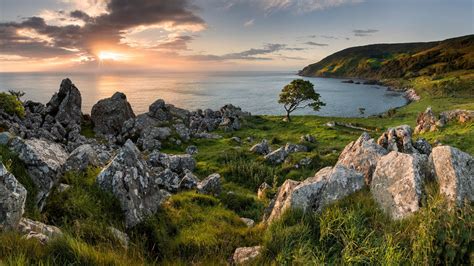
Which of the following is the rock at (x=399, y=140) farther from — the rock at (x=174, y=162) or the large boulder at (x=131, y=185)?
the large boulder at (x=131, y=185)

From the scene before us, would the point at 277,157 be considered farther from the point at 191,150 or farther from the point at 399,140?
the point at 191,150

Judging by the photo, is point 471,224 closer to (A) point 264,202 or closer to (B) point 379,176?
(B) point 379,176

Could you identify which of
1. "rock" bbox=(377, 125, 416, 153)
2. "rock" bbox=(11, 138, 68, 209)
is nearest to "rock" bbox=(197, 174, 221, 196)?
"rock" bbox=(11, 138, 68, 209)

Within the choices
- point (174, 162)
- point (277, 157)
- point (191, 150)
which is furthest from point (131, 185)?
point (191, 150)

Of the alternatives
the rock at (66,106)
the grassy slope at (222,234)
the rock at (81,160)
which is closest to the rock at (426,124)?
the grassy slope at (222,234)

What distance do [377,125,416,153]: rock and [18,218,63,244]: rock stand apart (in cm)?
2223

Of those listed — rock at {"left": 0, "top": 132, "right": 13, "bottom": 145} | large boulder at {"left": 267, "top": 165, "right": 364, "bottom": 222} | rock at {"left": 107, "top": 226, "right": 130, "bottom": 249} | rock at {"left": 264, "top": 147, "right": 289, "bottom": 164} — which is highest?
rock at {"left": 0, "top": 132, "right": 13, "bottom": 145}

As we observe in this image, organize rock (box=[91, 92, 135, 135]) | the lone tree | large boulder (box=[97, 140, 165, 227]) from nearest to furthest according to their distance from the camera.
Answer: large boulder (box=[97, 140, 165, 227])
rock (box=[91, 92, 135, 135])
the lone tree

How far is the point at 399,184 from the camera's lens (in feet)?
30.8

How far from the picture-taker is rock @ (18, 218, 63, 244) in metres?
6.32

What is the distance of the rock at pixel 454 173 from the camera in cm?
867

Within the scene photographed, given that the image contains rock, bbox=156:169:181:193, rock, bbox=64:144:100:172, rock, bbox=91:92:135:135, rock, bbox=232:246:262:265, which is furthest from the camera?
rock, bbox=91:92:135:135

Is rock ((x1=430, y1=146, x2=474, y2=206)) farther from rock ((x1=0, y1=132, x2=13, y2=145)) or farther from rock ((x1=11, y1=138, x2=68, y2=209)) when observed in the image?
rock ((x1=0, y1=132, x2=13, y2=145))

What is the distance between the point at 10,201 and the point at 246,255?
18.7 ft
